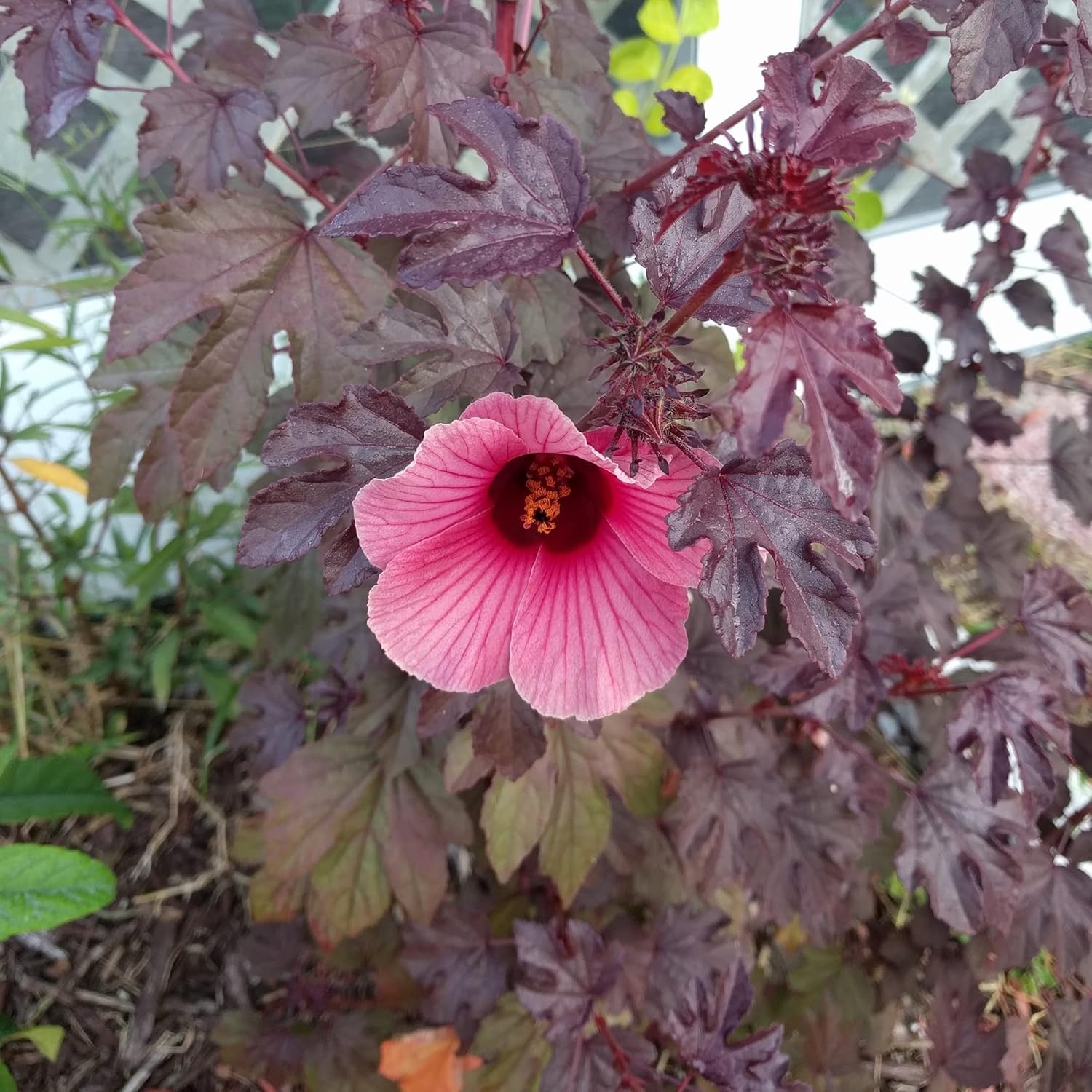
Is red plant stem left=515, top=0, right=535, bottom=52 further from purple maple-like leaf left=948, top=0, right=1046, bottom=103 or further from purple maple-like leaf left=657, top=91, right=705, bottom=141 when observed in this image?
purple maple-like leaf left=948, top=0, right=1046, bottom=103

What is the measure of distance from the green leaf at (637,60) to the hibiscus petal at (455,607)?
42.5 inches

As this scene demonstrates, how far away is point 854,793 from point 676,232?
665mm

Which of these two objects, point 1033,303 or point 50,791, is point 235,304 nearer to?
point 50,791

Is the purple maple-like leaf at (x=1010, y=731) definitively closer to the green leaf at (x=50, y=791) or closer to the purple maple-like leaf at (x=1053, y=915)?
the purple maple-like leaf at (x=1053, y=915)

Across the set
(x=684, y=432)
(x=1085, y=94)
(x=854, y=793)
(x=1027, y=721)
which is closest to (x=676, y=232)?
(x=684, y=432)

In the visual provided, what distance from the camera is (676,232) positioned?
0.57 m

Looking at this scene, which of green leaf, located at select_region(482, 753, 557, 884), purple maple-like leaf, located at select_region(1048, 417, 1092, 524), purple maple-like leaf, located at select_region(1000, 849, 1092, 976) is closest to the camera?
green leaf, located at select_region(482, 753, 557, 884)

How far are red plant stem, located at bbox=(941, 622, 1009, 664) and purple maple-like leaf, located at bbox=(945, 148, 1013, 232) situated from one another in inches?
21.5

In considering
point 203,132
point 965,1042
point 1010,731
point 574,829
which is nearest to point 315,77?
point 203,132

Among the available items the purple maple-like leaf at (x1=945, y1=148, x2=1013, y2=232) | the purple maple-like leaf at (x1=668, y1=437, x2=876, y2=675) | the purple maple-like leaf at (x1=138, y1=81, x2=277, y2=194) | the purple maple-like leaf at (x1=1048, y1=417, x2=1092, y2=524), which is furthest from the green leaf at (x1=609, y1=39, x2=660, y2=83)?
the purple maple-like leaf at (x1=668, y1=437, x2=876, y2=675)

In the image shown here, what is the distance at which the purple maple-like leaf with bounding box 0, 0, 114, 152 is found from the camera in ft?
2.42

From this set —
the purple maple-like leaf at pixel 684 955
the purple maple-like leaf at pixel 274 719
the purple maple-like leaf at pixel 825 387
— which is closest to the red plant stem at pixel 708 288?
the purple maple-like leaf at pixel 825 387

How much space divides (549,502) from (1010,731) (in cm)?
48

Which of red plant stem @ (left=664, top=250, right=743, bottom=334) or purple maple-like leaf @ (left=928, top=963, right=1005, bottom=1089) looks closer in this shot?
red plant stem @ (left=664, top=250, right=743, bottom=334)
